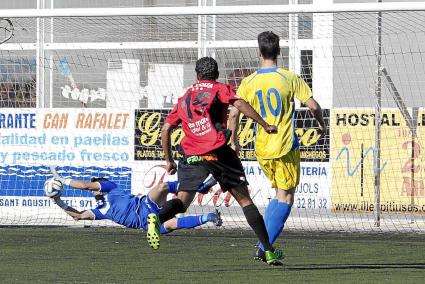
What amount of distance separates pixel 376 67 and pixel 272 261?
7247mm

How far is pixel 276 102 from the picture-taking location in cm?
1031

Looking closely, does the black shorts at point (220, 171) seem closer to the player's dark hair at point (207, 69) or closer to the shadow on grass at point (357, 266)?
the player's dark hair at point (207, 69)

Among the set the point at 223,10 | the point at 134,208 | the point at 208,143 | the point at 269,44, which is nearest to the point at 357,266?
the point at 208,143

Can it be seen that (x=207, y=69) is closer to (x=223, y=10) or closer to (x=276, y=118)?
(x=276, y=118)

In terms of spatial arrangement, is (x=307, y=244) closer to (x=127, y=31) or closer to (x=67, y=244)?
(x=67, y=244)

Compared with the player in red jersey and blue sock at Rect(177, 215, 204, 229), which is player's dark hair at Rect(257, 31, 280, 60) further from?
blue sock at Rect(177, 215, 204, 229)

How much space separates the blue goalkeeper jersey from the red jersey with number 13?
233 centimetres

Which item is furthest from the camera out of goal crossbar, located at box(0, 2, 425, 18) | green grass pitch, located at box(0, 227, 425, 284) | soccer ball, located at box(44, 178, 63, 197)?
goal crossbar, located at box(0, 2, 425, 18)

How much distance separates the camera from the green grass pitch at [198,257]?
9.64 m

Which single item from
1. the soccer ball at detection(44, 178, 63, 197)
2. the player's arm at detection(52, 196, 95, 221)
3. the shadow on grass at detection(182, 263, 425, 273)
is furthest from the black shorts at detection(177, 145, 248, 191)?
the soccer ball at detection(44, 178, 63, 197)

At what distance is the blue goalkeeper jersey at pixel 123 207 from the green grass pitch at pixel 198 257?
1.06ft

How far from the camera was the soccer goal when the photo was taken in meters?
16.4

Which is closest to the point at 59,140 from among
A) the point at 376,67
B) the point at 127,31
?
the point at 127,31

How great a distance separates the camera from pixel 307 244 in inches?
538
